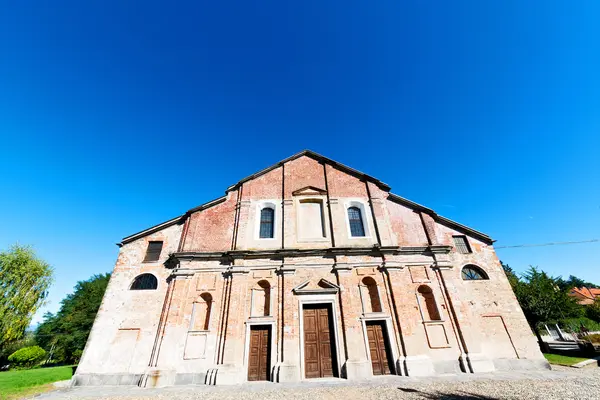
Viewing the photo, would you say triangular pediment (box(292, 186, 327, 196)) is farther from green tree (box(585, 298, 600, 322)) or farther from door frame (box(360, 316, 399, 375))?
green tree (box(585, 298, 600, 322))

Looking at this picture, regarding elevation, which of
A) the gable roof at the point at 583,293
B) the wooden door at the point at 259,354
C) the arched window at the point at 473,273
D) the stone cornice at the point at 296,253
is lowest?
the wooden door at the point at 259,354

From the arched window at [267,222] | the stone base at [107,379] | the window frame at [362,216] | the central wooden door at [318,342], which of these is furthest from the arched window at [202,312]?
the window frame at [362,216]

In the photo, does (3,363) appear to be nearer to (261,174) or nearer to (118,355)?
(118,355)

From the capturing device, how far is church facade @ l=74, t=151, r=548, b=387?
10133 millimetres

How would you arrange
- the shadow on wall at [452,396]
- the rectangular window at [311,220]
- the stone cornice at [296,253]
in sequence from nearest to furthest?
the shadow on wall at [452,396], the stone cornice at [296,253], the rectangular window at [311,220]

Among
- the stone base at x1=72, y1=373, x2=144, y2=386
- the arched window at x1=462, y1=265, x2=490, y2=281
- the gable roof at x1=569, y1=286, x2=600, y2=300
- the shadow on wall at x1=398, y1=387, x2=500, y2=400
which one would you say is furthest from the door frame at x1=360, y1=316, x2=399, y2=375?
the gable roof at x1=569, y1=286, x2=600, y2=300

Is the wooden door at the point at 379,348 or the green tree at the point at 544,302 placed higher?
the green tree at the point at 544,302

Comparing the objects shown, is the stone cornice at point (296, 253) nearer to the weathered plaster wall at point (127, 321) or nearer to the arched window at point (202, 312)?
the weathered plaster wall at point (127, 321)

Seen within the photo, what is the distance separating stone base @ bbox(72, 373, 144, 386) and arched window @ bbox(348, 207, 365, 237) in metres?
11.9

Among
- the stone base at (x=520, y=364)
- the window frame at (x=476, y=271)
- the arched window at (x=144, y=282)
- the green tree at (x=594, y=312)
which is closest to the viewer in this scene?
the stone base at (x=520, y=364)

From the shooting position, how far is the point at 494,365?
1043 centimetres

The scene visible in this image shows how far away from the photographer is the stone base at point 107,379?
988cm

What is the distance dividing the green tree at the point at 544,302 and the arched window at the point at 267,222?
21035 mm

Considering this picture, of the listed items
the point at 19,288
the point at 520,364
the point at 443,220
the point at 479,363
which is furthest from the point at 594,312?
the point at 19,288
